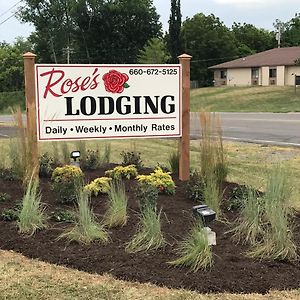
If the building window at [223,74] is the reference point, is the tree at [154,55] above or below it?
above

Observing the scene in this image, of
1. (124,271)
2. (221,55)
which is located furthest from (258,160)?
(221,55)

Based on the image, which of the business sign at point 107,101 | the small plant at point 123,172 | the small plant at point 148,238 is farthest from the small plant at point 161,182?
the small plant at point 148,238

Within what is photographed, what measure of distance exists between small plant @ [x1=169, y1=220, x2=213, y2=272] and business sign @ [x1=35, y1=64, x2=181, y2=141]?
3.12 metres

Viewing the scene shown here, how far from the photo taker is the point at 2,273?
13.6ft

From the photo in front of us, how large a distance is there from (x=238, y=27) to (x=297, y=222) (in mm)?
77000

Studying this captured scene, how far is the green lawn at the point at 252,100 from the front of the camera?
119ft

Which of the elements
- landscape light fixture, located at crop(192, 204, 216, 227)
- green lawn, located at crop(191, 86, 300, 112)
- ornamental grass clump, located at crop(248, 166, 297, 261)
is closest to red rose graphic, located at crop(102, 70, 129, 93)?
ornamental grass clump, located at crop(248, 166, 297, 261)

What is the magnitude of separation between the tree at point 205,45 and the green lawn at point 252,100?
61.9 ft

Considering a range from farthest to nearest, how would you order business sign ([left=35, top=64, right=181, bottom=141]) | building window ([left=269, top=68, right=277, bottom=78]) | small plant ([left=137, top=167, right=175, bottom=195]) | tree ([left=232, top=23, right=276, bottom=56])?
tree ([left=232, top=23, right=276, bottom=56]), building window ([left=269, top=68, right=277, bottom=78]), business sign ([left=35, top=64, right=181, bottom=141]), small plant ([left=137, top=167, right=175, bottom=195])

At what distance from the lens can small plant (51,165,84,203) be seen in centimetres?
607

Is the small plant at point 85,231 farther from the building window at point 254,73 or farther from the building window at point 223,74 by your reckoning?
the building window at point 223,74

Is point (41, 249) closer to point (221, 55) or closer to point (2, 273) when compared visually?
point (2, 273)

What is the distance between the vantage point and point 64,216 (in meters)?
5.42

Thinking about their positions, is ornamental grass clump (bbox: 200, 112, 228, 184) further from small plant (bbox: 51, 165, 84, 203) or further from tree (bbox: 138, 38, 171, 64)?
tree (bbox: 138, 38, 171, 64)
